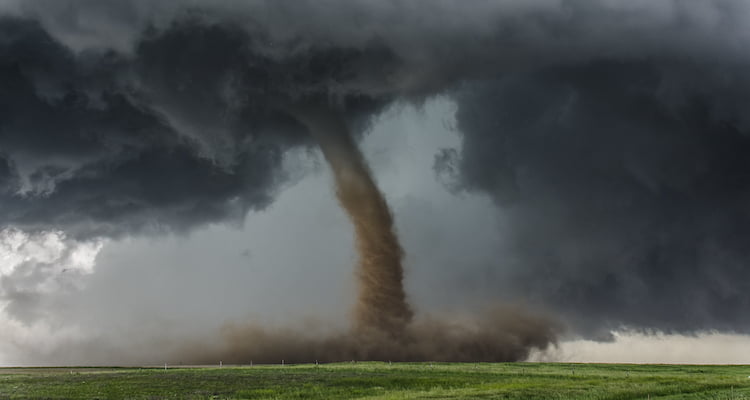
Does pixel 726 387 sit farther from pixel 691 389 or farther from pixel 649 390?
pixel 649 390

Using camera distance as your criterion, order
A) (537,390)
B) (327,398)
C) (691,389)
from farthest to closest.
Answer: (691,389) → (537,390) → (327,398)

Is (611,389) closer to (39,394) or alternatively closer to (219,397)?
(219,397)

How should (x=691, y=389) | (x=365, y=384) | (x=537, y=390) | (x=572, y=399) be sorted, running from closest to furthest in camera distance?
(x=572, y=399), (x=537, y=390), (x=691, y=389), (x=365, y=384)

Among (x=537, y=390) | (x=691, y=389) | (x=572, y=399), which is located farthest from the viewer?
(x=691, y=389)

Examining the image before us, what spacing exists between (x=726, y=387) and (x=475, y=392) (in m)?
39.6

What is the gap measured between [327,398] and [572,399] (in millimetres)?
27328

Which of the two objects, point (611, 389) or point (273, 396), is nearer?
point (273, 396)

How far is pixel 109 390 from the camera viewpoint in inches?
3068

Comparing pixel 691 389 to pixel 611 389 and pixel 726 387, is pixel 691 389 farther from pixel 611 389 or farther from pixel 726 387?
pixel 611 389

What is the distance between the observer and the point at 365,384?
8969 centimetres

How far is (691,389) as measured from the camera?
3036 inches

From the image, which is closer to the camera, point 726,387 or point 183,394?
point 183,394

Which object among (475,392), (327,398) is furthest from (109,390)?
(475,392)

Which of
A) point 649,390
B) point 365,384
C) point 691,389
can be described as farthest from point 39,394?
point 691,389
